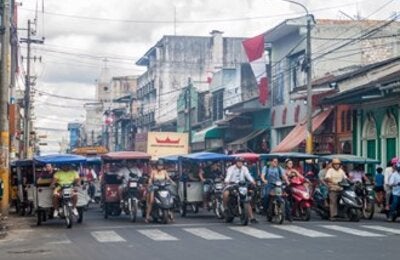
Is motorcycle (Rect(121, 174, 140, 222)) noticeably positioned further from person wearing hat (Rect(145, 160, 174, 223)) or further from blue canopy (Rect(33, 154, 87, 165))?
blue canopy (Rect(33, 154, 87, 165))

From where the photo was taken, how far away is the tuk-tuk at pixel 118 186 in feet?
73.8

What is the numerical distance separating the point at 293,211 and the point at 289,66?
2212cm

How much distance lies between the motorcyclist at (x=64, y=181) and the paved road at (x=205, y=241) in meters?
0.67

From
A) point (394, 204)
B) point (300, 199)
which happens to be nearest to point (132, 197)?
point (300, 199)

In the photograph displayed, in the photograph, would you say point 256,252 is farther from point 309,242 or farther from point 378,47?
point 378,47

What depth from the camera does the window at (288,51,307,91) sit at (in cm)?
4124

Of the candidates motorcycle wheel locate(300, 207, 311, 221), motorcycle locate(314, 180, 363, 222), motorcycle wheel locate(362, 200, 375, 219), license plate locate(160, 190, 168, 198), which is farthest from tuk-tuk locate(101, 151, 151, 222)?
motorcycle wheel locate(362, 200, 375, 219)

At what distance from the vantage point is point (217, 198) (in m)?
22.9

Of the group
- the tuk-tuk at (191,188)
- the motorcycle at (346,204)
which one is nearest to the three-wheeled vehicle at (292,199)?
the motorcycle at (346,204)

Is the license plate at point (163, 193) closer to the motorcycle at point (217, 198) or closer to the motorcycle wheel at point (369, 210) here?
the motorcycle at point (217, 198)

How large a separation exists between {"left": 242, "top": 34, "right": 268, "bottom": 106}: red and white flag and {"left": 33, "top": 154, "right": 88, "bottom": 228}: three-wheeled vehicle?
74.9ft

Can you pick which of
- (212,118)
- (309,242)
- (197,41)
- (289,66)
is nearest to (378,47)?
(289,66)

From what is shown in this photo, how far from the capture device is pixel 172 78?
79812mm

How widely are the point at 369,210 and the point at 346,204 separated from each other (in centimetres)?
161
